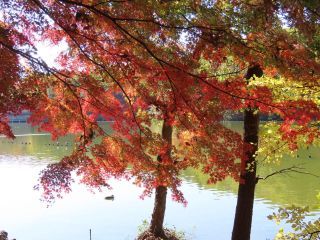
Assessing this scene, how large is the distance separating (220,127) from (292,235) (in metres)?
2.56

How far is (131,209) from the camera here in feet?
51.3

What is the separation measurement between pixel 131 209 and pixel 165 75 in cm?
1138

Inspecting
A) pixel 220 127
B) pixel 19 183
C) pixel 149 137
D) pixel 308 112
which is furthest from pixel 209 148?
pixel 19 183

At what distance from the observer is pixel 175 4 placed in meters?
3.95

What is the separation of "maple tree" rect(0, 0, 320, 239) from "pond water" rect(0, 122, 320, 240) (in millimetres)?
5243

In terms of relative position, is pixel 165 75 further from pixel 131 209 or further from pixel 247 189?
pixel 131 209

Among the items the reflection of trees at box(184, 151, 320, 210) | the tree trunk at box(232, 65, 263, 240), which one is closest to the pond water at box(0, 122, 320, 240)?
the reflection of trees at box(184, 151, 320, 210)

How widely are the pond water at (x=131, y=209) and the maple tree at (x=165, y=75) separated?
524 cm

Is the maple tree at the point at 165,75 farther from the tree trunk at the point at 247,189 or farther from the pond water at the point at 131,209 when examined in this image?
the pond water at the point at 131,209

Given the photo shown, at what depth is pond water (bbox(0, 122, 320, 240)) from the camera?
42.1 feet

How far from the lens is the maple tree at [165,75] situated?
4105mm

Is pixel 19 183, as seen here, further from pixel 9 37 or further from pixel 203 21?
pixel 203 21

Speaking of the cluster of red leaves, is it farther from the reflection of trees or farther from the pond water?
the reflection of trees

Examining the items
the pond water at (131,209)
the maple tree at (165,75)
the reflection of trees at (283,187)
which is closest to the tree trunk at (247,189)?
the maple tree at (165,75)
